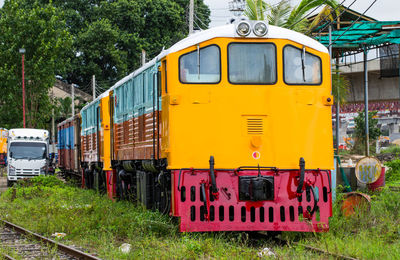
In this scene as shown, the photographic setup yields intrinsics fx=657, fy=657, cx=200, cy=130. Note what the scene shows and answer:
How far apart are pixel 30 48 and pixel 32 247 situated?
3326 centimetres

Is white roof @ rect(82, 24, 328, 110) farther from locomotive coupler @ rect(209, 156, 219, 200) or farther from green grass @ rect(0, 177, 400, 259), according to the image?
green grass @ rect(0, 177, 400, 259)

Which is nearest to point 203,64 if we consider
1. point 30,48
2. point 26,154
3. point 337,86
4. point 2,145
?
point 337,86

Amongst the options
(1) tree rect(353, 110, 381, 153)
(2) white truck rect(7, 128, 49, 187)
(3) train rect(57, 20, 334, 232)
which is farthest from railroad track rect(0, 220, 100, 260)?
(1) tree rect(353, 110, 381, 153)

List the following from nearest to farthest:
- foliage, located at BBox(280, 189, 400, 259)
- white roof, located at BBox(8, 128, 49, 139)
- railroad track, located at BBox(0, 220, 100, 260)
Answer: foliage, located at BBox(280, 189, 400, 259), railroad track, located at BBox(0, 220, 100, 260), white roof, located at BBox(8, 128, 49, 139)

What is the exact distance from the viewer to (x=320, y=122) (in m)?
10.5

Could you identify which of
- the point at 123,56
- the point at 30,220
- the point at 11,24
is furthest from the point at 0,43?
the point at 30,220

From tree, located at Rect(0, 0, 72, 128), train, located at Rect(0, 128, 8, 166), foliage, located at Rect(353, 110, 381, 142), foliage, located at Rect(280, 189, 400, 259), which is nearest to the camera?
foliage, located at Rect(280, 189, 400, 259)

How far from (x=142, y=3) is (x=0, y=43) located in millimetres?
14455

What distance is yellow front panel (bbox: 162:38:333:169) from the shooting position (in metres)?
10.2

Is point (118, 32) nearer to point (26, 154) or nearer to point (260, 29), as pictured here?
point (26, 154)

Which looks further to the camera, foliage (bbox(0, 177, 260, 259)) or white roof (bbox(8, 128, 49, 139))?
white roof (bbox(8, 128, 49, 139))

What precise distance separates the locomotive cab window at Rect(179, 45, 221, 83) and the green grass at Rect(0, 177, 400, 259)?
247 cm

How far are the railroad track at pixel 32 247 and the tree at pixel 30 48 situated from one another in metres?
29.8

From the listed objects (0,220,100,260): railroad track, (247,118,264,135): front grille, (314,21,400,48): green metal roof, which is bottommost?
(0,220,100,260): railroad track
